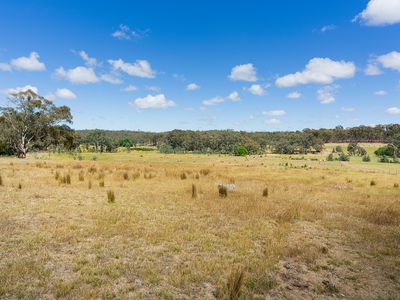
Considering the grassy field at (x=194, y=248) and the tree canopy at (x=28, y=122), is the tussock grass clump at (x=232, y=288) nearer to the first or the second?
the grassy field at (x=194, y=248)

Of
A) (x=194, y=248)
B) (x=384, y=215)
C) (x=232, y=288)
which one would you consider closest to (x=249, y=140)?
(x=384, y=215)

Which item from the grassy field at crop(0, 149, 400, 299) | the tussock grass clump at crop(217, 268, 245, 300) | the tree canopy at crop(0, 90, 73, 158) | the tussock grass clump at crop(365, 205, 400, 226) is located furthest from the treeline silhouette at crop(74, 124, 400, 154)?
the tussock grass clump at crop(217, 268, 245, 300)

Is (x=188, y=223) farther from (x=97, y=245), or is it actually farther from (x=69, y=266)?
(x=69, y=266)

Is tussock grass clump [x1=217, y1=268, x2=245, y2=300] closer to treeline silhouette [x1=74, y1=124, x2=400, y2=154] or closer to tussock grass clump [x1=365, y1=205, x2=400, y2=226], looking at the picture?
tussock grass clump [x1=365, y1=205, x2=400, y2=226]

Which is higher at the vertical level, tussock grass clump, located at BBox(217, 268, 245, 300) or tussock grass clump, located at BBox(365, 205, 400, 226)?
tussock grass clump, located at BBox(217, 268, 245, 300)

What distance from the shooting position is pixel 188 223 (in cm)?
1003

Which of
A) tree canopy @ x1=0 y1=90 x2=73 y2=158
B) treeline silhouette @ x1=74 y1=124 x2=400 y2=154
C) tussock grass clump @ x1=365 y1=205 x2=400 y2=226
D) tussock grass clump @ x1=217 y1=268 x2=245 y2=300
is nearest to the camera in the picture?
tussock grass clump @ x1=217 y1=268 x2=245 y2=300

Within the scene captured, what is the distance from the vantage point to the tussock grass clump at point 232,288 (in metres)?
5.24

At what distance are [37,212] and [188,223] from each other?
567cm

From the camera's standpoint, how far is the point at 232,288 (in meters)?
5.34

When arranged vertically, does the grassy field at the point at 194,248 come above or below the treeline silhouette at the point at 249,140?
below

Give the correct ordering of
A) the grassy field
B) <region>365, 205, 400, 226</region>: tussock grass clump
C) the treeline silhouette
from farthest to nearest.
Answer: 1. the treeline silhouette
2. <region>365, 205, 400, 226</region>: tussock grass clump
3. the grassy field

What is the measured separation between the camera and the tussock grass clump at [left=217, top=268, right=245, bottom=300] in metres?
5.24

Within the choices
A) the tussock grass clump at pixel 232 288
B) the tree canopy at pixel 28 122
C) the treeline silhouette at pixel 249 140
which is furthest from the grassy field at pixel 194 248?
the treeline silhouette at pixel 249 140
